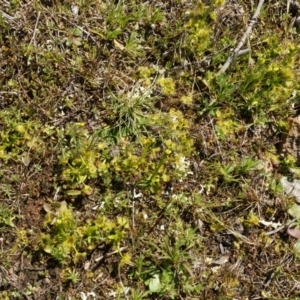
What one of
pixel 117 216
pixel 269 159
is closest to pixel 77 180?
pixel 117 216

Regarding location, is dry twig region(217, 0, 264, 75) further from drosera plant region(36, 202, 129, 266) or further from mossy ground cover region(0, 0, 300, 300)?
drosera plant region(36, 202, 129, 266)

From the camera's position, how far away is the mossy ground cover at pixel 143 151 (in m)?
3.27

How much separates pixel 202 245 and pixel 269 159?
0.74 m

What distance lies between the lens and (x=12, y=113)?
333 centimetres

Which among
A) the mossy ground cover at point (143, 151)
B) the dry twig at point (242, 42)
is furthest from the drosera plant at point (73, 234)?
the dry twig at point (242, 42)

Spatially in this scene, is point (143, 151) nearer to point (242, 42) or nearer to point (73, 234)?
point (73, 234)

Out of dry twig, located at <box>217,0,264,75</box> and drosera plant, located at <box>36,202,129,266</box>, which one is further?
dry twig, located at <box>217,0,264,75</box>

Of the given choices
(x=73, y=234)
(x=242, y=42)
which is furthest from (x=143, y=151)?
(x=242, y=42)

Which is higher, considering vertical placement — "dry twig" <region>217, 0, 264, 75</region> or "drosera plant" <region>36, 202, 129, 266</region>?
"dry twig" <region>217, 0, 264, 75</region>

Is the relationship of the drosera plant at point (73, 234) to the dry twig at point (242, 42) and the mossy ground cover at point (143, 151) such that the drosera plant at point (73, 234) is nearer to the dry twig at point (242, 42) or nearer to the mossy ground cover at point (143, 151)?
the mossy ground cover at point (143, 151)

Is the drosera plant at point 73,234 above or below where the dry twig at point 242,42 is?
below

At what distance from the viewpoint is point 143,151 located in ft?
11.0

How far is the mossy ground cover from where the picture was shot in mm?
3266

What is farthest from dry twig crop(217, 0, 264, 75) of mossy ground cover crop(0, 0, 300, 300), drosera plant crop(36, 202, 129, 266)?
drosera plant crop(36, 202, 129, 266)
